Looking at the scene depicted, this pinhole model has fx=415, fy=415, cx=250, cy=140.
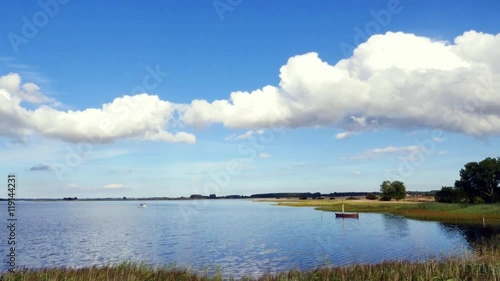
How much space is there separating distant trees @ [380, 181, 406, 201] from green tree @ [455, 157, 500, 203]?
35.1 m

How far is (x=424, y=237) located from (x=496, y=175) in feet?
284

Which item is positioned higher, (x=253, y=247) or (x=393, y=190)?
(x=393, y=190)

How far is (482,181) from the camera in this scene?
5256 inches

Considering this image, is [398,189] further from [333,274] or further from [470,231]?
[333,274]

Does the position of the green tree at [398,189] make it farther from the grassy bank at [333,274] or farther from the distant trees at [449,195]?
the grassy bank at [333,274]

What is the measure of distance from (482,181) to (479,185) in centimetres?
200

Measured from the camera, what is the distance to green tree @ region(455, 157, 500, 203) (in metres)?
130

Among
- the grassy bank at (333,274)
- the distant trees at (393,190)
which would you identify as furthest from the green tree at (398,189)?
the grassy bank at (333,274)

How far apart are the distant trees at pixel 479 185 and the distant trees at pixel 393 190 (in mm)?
34148

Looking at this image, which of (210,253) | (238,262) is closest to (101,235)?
(210,253)

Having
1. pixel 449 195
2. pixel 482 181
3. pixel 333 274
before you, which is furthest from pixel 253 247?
pixel 482 181

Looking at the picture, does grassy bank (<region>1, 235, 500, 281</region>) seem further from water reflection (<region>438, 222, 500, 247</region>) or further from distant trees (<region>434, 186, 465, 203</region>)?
distant trees (<region>434, 186, 465, 203</region>)

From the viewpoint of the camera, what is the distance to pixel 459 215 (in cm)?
8988

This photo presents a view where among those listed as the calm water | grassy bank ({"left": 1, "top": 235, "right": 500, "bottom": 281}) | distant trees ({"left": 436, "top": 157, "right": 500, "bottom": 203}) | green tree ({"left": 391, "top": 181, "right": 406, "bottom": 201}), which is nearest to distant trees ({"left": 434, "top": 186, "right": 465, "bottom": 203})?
distant trees ({"left": 436, "top": 157, "right": 500, "bottom": 203})
